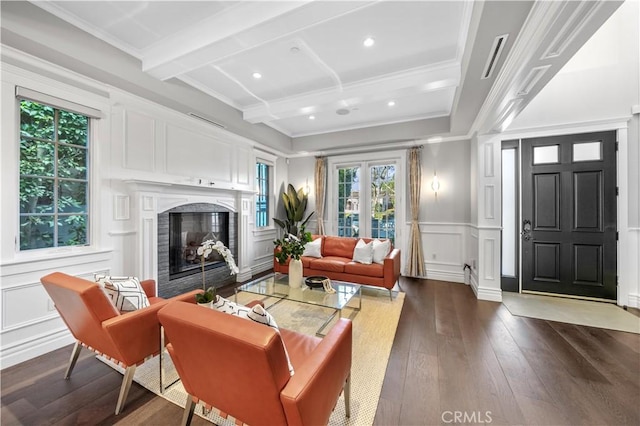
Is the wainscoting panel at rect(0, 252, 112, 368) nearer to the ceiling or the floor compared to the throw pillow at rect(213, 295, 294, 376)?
nearer to the floor

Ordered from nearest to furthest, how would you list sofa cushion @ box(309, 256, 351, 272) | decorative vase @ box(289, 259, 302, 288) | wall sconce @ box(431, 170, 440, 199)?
decorative vase @ box(289, 259, 302, 288) → sofa cushion @ box(309, 256, 351, 272) → wall sconce @ box(431, 170, 440, 199)

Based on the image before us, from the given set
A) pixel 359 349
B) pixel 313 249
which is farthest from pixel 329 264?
pixel 359 349

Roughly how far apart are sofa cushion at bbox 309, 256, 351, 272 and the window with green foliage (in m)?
2.93

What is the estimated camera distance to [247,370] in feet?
3.43

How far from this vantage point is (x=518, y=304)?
350 centimetres

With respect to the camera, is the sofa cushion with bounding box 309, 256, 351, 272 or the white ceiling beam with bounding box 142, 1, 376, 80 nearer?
the white ceiling beam with bounding box 142, 1, 376, 80

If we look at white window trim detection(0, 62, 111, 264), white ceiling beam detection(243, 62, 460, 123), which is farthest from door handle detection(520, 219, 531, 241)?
white window trim detection(0, 62, 111, 264)

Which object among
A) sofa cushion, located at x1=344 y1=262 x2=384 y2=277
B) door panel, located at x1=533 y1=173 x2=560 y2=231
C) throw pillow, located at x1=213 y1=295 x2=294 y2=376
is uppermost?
door panel, located at x1=533 y1=173 x2=560 y2=231

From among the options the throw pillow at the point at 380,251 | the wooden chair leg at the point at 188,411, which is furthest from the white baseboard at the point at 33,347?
the throw pillow at the point at 380,251

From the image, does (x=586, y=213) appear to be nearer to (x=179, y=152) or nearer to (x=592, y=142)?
(x=592, y=142)

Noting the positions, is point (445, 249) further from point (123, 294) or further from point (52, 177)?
point (52, 177)

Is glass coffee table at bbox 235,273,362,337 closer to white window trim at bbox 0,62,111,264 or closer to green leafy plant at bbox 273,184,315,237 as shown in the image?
white window trim at bbox 0,62,111,264

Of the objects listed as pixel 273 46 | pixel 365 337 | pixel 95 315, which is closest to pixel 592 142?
pixel 365 337

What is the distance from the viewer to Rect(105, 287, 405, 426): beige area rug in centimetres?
168
